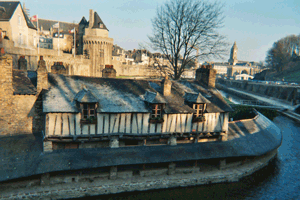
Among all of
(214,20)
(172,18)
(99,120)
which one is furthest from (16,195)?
(214,20)

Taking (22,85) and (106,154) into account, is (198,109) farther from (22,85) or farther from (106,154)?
(22,85)

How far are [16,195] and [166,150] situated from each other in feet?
27.8

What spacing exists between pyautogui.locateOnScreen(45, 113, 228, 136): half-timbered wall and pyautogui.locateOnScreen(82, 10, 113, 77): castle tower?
3922cm

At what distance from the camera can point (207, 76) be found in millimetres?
18203

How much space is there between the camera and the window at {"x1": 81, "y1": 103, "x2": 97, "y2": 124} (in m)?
12.8

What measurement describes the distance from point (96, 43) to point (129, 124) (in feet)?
133

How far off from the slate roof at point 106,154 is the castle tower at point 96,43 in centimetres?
3963

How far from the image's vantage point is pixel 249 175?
15633 mm

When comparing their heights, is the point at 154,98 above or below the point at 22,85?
below

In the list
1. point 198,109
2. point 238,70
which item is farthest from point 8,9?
point 238,70

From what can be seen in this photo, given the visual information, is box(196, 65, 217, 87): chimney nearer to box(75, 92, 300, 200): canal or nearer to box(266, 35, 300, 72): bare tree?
box(75, 92, 300, 200): canal

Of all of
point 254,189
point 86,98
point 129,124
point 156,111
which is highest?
point 86,98

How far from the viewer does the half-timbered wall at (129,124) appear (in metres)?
12.5

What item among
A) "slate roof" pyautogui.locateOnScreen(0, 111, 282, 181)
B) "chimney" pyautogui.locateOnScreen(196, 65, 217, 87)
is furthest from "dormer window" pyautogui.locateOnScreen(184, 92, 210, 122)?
"chimney" pyautogui.locateOnScreen(196, 65, 217, 87)
